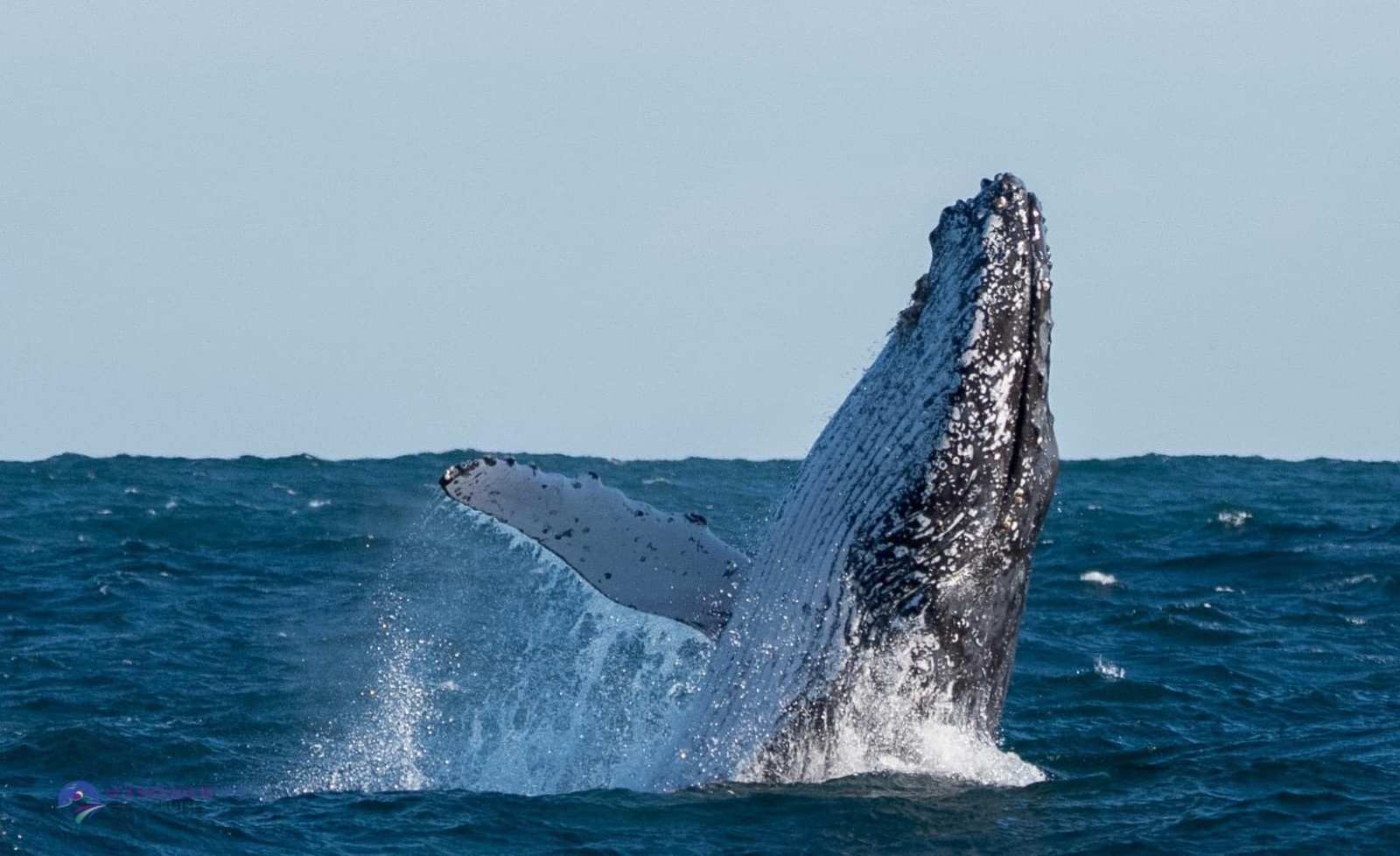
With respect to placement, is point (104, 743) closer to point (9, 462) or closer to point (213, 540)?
point (213, 540)

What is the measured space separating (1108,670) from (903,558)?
815 cm

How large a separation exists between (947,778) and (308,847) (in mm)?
3747

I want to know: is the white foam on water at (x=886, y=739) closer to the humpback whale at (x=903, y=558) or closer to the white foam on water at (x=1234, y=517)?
the humpback whale at (x=903, y=558)

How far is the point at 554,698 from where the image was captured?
14906 mm

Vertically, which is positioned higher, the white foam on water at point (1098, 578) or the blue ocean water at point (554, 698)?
the white foam on water at point (1098, 578)

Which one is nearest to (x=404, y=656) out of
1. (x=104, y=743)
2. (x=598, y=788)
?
(x=104, y=743)

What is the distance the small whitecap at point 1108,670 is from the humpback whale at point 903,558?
647 cm

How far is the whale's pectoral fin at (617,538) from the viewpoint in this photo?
37.0 ft

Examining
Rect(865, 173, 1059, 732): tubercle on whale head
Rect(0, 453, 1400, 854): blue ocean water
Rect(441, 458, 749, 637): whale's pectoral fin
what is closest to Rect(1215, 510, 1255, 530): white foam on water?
Rect(0, 453, 1400, 854): blue ocean water

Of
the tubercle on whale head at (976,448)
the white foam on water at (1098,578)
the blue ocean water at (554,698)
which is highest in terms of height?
the tubercle on whale head at (976,448)

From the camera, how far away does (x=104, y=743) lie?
15.0m

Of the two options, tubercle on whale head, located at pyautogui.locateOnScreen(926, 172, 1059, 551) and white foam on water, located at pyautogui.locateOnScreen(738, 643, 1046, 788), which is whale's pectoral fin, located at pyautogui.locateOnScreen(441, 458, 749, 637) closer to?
white foam on water, located at pyautogui.locateOnScreen(738, 643, 1046, 788)

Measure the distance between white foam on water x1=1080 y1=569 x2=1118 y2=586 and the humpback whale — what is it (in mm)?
13436

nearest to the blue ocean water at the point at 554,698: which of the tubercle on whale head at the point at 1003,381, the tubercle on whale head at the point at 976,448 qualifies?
the tubercle on whale head at the point at 976,448
